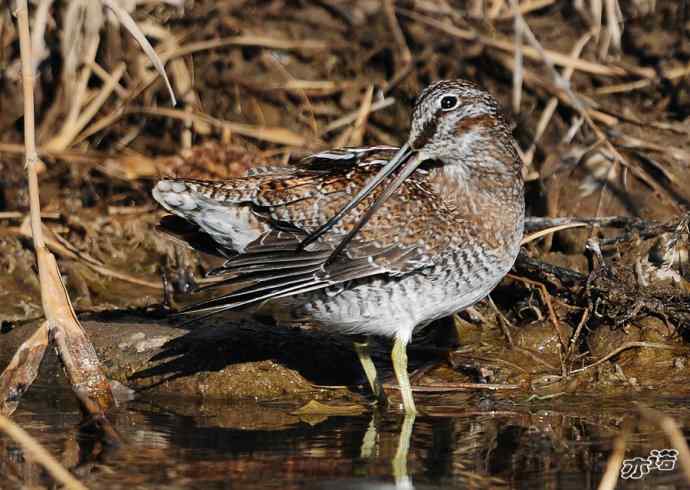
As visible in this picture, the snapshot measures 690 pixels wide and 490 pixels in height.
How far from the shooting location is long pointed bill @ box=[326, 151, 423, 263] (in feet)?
16.6

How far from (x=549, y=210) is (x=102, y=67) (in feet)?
10.1

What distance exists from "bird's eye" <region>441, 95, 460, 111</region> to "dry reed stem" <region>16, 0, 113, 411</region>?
170 cm

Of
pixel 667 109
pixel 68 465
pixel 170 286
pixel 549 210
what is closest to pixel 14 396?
pixel 68 465

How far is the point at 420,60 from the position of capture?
7910 mm

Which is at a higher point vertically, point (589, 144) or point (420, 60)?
point (420, 60)

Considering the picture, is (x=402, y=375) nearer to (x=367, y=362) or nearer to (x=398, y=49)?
(x=367, y=362)

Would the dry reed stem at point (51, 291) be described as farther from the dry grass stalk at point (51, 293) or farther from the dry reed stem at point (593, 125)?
the dry reed stem at point (593, 125)

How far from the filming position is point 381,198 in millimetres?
5102

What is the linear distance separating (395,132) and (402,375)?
283 cm

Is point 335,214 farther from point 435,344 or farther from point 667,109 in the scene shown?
point 667,109

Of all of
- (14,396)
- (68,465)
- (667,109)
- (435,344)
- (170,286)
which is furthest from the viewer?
(667,109)

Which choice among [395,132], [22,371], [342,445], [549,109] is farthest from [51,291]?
[549,109]

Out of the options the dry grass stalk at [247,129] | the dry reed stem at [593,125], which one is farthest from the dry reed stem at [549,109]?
the dry grass stalk at [247,129]

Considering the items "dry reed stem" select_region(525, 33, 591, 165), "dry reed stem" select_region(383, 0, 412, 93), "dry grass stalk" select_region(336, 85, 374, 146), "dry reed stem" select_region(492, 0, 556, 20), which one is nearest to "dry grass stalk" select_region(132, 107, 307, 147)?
"dry grass stalk" select_region(336, 85, 374, 146)
